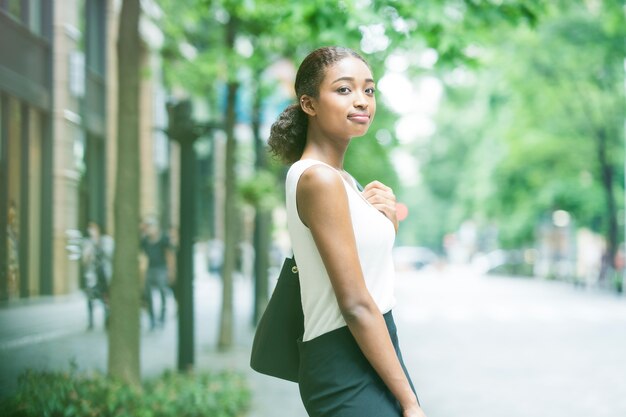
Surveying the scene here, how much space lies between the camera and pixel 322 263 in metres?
2.11

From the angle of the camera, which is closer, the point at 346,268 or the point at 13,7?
the point at 346,268

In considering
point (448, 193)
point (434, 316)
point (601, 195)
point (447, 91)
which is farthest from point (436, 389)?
point (448, 193)

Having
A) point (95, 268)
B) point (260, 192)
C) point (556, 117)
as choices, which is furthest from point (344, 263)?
point (556, 117)

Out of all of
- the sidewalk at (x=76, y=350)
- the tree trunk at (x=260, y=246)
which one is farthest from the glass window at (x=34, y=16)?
the tree trunk at (x=260, y=246)

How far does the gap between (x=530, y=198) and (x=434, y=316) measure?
22.1 metres

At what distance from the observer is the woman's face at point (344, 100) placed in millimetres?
2170

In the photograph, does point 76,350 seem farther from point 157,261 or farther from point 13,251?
point 157,261

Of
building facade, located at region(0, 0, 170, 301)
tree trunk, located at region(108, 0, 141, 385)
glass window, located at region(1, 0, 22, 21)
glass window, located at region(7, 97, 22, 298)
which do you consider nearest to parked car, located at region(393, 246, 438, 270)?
building facade, located at region(0, 0, 170, 301)

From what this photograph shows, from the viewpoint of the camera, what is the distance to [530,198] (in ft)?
134

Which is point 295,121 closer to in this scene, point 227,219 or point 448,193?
point 227,219

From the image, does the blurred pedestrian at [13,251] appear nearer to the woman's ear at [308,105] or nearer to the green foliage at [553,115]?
the woman's ear at [308,105]

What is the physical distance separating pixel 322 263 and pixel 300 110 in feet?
1.54

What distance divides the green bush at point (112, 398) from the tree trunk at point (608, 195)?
26496 mm

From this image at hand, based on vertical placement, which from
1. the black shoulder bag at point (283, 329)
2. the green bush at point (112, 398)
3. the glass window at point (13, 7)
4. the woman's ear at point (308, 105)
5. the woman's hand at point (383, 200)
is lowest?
the green bush at point (112, 398)
